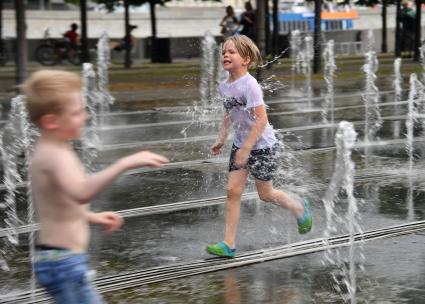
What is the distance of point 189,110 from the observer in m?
16.9

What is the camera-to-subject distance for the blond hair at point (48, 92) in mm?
3682

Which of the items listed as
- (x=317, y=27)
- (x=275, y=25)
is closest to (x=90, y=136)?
(x=317, y=27)

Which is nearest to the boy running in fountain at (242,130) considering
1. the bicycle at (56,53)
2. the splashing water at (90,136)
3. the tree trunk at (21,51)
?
the splashing water at (90,136)

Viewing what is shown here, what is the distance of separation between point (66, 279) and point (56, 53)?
104 ft

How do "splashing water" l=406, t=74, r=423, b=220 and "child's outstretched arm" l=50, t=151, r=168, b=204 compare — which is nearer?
"child's outstretched arm" l=50, t=151, r=168, b=204

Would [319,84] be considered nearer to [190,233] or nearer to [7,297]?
[190,233]

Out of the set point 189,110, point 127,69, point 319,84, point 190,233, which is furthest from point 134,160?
point 127,69

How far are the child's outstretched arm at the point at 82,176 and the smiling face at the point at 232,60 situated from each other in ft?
8.58

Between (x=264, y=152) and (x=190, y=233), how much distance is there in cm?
117

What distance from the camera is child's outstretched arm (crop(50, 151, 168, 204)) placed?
11.6 ft

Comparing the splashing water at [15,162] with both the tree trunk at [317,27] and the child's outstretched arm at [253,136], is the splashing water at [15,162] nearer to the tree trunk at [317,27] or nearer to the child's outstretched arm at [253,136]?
the child's outstretched arm at [253,136]

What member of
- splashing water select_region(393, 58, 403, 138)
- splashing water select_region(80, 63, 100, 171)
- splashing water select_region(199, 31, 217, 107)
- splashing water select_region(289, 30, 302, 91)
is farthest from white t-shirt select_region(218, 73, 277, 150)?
splashing water select_region(289, 30, 302, 91)

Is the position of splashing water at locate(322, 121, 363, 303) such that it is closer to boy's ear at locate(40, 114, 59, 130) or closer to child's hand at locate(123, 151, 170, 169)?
child's hand at locate(123, 151, 170, 169)

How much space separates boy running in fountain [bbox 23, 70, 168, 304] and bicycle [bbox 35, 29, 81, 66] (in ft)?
102
